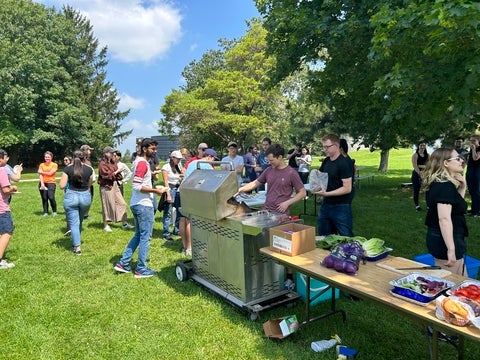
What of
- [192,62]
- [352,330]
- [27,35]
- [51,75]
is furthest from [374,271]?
[192,62]

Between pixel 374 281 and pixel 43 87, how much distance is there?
35.3 meters

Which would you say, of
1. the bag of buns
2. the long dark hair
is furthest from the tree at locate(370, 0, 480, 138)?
the long dark hair

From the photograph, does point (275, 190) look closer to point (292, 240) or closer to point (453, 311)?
point (292, 240)

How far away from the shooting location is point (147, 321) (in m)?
4.07

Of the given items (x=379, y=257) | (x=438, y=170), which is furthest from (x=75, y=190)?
(x=438, y=170)

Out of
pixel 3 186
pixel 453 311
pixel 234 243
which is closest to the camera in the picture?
pixel 453 311

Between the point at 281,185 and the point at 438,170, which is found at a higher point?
the point at 438,170

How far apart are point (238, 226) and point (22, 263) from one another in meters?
4.29

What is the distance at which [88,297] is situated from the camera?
186 inches

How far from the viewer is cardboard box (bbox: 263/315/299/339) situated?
347cm

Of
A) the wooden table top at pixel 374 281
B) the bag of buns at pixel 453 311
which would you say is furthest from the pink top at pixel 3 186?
the bag of buns at pixel 453 311

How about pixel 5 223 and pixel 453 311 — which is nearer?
pixel 453 311

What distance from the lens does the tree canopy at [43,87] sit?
30078mm

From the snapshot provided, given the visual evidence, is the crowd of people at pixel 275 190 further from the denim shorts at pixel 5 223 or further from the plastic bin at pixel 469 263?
the plastic bin at pixel 469 263
